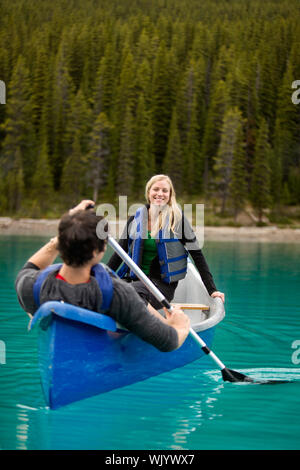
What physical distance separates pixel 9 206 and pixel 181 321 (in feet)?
141

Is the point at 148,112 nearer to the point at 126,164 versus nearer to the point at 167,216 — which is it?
the point at 126,164

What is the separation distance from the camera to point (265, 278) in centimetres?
1410

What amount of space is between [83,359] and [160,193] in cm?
207

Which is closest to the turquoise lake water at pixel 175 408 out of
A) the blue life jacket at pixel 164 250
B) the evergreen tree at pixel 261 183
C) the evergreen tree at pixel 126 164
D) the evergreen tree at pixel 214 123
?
the blue life jacket at pixel 164 250

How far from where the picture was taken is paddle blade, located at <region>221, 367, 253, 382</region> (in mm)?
5180

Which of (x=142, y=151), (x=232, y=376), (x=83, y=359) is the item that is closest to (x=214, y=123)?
(x=142, y=151)

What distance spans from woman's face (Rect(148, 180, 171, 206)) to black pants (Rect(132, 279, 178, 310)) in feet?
2.50

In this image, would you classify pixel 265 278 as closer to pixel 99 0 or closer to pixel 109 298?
pixel 109 298

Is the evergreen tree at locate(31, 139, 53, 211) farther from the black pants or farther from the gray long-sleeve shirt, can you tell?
the gray long-sleeve shirt

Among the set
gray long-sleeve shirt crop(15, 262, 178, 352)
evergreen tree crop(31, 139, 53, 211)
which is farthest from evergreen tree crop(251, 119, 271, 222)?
gray long-sleeve shirt crop(15, 262, 178, 352)

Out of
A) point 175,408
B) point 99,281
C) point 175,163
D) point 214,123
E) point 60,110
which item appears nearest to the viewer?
point 99,281

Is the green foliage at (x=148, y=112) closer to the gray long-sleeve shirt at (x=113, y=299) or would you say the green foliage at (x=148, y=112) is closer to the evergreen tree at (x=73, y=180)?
the evergreen tree at (x=73, y=180)

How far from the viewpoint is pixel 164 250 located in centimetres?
543

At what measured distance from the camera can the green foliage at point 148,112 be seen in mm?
50031
